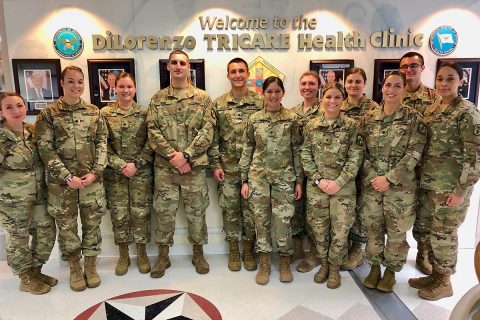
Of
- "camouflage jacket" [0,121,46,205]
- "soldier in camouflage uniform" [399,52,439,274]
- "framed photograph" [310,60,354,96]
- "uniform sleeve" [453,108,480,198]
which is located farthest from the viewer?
"framed photograph" [310,60,354,96]

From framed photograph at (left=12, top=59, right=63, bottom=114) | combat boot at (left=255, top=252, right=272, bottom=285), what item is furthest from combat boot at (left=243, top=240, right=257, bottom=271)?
framed photograph at (left=12, top=59, right=63, bottom=114)

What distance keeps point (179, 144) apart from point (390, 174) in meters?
1.83

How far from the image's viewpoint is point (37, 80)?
3.70 metres

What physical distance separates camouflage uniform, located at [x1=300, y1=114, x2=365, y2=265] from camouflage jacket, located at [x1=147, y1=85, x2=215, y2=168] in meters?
0.91

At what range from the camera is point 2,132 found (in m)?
2.93

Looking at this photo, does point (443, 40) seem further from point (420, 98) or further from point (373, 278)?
point (373, 278)

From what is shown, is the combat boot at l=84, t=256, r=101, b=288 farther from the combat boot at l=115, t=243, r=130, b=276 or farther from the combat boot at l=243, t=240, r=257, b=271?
the combat boot at l=243, t=240, r=257, b=271

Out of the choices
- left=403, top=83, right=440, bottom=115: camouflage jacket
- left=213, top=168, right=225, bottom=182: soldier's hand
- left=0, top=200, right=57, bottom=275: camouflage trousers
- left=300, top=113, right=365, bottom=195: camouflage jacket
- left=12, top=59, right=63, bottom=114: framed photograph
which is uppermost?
left=12, top=59, right=63, bottom=114: framed photograph

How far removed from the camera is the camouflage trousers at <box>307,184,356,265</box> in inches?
120

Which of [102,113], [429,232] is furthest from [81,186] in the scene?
[429,232]

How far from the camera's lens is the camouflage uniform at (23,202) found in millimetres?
2969

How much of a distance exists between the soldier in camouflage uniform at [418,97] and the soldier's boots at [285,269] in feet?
3.89

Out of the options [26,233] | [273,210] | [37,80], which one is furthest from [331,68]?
[26,233]

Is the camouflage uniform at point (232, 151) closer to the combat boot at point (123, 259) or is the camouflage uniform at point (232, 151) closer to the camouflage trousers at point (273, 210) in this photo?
the camouflage trousers at point (273, 210)
